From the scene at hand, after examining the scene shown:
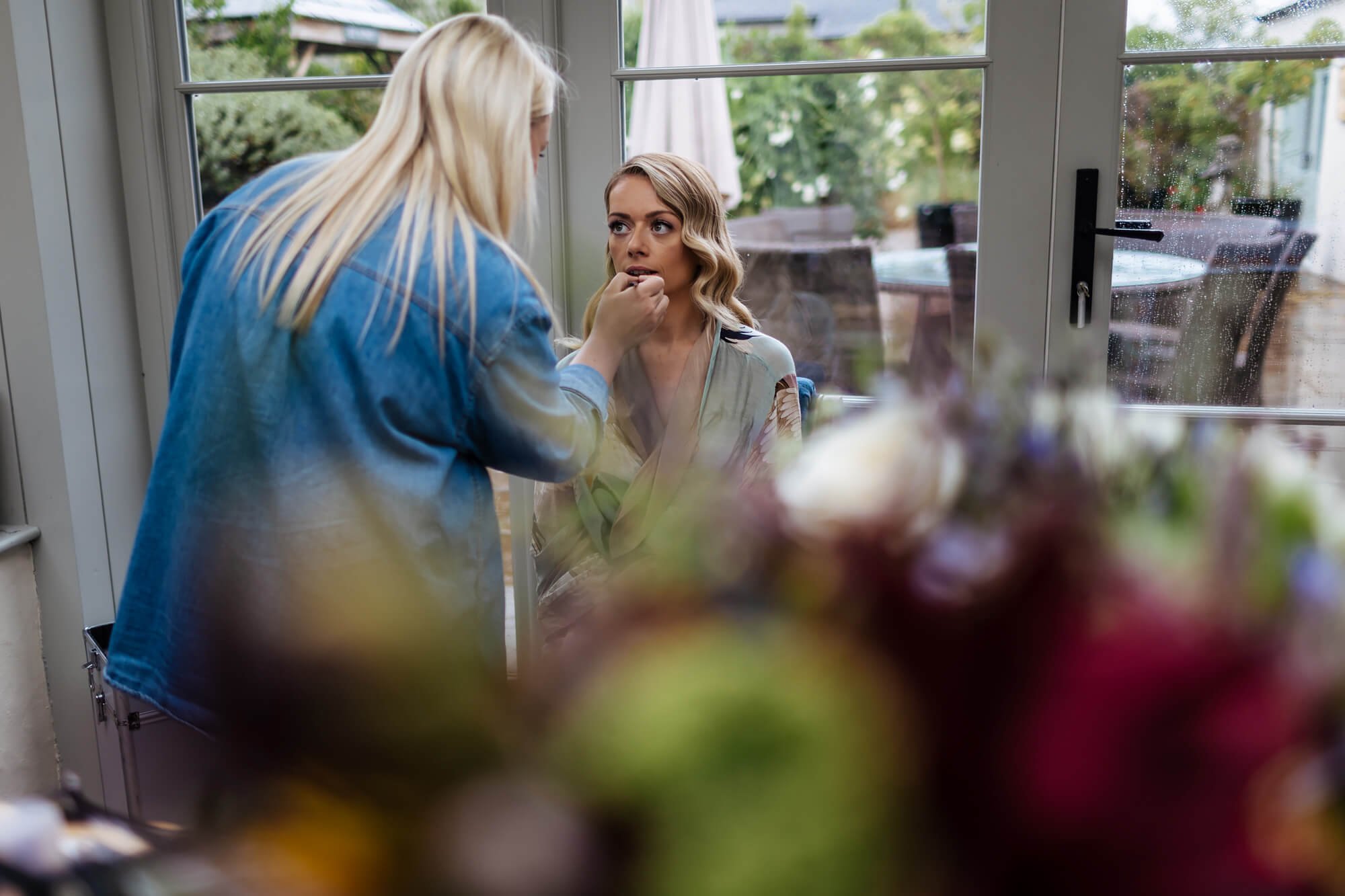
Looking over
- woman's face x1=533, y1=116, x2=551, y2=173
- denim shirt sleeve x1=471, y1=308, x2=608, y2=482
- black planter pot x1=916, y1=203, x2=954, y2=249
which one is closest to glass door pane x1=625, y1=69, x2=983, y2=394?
black planter pot x1=916, y1=203, x2=954, y2=249

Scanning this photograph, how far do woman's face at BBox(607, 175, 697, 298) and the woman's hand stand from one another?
0.22m

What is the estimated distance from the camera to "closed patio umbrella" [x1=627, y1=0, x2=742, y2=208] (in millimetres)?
1887

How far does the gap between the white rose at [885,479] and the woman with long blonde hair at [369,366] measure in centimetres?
65

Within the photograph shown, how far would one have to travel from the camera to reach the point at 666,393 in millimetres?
1557

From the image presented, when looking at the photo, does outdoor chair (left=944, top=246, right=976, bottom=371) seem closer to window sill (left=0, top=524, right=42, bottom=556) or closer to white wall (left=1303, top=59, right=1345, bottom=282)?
white wall (left=1303, top=59, right=1345, bottom=282)

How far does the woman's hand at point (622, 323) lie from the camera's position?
126cm

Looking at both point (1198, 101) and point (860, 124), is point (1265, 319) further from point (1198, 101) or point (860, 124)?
point (860, 124)

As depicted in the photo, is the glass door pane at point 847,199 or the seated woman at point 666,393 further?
the glass door pane at point 847,199

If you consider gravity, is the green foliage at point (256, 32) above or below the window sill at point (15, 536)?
above

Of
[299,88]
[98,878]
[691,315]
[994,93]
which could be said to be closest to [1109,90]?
[994,93]

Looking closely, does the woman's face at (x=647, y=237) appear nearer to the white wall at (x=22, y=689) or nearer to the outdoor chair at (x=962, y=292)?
the outdoor chair at (x=962, y=292)

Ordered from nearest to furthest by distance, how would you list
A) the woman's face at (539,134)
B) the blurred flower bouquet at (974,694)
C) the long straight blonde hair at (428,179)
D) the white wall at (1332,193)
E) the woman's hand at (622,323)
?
1. the blurred flower bouquet at (974,694)
2. the long straight blonde hair at (428,179)
3. the woman's face at (539,134)
4. the woman's hand at (622,323)
5. the white wall at (1332,193)

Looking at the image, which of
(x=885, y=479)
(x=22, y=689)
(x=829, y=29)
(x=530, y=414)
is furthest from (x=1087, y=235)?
(x=22, y=689)

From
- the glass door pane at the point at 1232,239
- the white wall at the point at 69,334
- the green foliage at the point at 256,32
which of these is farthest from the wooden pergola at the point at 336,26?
the glass door pane at the point at 1232,239
